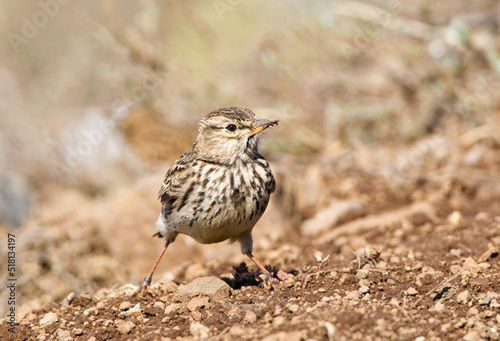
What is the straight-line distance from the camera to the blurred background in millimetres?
7258

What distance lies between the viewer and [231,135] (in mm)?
5195

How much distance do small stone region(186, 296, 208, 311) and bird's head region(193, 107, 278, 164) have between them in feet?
4.06

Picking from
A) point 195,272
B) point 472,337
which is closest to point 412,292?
point 472,337

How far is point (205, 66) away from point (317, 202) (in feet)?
11.3

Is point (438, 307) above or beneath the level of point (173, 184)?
beneath

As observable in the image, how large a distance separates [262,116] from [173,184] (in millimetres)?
3756

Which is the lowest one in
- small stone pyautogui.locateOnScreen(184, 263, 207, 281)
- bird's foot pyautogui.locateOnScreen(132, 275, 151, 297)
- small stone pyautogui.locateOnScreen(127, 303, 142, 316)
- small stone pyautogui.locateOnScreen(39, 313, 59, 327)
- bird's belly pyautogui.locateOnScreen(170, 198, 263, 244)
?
small stone pyautogui.locateOnScreen(127, 303, 142, 316)

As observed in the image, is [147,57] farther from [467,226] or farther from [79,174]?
[467,226]

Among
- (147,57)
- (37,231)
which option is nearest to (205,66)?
(147,57)

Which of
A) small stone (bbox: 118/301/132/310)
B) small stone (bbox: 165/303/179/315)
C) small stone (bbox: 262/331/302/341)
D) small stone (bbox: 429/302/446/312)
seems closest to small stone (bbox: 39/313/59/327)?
small stone (bbox: 118/301/132/310)

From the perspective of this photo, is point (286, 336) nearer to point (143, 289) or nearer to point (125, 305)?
point (125, 305)

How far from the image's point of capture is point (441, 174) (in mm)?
7629

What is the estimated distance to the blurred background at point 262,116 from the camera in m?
7.26

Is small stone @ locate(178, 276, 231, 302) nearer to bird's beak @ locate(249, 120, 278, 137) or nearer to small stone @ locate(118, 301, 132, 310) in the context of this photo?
small stone @ locate(118, 301, 132, 310)
